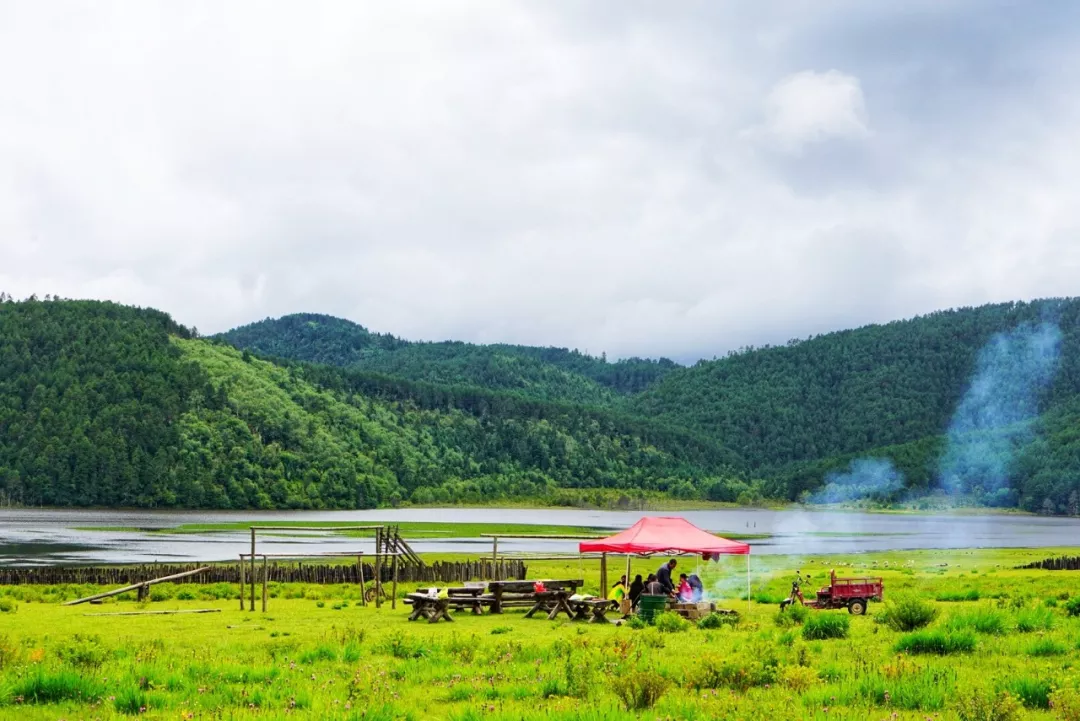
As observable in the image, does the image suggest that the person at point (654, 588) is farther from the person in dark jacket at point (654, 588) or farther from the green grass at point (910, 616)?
the green grass at point (910, 616)

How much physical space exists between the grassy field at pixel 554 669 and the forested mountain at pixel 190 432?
409 feet

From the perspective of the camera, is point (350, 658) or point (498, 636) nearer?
point (350, 658)

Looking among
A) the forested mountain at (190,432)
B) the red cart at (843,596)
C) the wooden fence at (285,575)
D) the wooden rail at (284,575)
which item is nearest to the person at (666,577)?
the red cart at (843,596)

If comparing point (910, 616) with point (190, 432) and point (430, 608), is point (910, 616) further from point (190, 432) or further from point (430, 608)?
point (190, 432)

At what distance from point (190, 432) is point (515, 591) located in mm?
131670

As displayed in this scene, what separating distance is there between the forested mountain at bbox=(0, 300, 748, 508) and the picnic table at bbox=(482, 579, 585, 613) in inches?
4781

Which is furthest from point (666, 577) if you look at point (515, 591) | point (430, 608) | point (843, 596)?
point (430, 608)

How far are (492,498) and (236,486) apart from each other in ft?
161

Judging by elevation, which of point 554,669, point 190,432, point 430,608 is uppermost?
point 190,432

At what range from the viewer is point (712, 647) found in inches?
663

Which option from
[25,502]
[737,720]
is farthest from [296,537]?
[25,502]

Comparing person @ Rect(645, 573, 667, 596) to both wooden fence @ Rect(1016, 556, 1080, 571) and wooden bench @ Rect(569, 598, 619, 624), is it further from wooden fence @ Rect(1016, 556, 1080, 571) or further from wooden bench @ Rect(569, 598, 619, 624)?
wooden fence @ Rect(1016, 556, 1080, 571)

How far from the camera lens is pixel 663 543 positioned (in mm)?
25609

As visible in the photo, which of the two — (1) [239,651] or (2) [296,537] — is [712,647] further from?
(2) [296,537]
